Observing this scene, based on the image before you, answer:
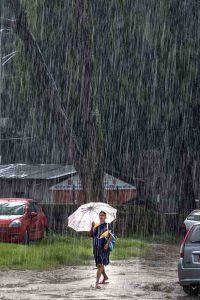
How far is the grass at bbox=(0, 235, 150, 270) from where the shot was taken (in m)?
20.2

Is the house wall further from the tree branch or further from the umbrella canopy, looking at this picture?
the umbrella canopy

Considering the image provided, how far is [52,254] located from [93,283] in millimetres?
5318

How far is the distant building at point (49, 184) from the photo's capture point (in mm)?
46969

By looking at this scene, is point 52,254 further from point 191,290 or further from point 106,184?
point 106,184

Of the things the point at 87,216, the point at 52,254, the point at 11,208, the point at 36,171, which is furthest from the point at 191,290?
the point at 36,171

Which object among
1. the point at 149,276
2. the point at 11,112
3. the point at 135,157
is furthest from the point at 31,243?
the point at 11,112

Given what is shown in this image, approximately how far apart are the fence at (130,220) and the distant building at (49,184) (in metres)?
11.1

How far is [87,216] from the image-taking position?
1684 cm

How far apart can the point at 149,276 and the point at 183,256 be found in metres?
3.29

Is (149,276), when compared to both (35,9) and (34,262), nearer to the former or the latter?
(34,262)

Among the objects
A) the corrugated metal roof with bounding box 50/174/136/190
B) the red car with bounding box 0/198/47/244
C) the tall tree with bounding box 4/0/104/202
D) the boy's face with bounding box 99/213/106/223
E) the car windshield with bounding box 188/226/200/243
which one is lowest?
the corrugated metal roof with bounding box 50/174/136/190

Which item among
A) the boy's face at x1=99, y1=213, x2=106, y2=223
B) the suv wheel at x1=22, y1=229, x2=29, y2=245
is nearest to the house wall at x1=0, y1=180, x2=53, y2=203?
the suv wheel at x1=22, y1=229, x2=29, y2=245

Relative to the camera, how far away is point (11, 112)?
45094mm

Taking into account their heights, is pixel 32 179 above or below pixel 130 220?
above
